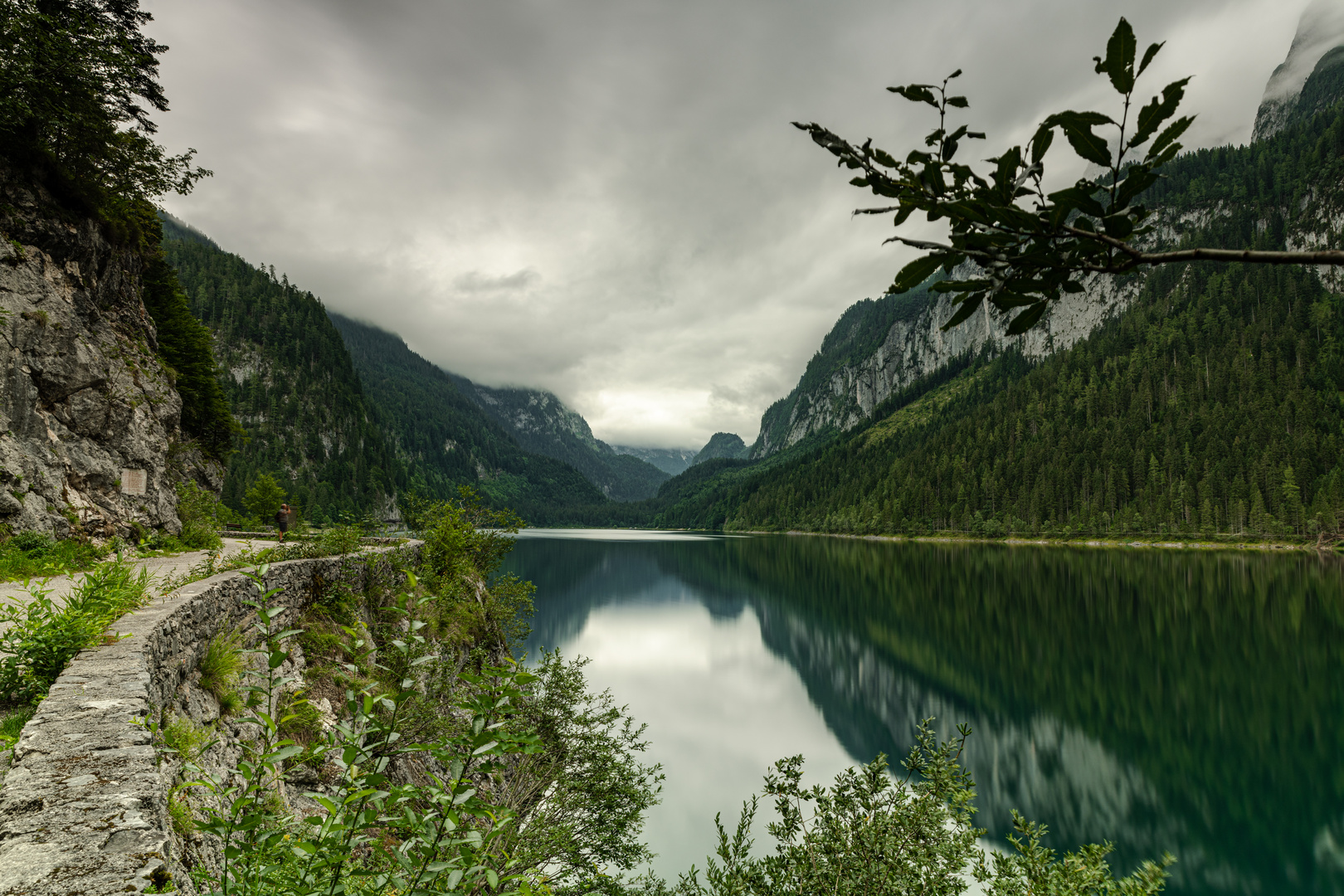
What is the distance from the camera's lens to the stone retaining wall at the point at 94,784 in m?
3.31

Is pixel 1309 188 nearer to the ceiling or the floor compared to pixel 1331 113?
nearer to the floor

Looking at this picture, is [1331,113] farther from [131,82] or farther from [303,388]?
[303,388]

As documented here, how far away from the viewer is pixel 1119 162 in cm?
242

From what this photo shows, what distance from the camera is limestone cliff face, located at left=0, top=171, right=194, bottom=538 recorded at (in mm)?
15750

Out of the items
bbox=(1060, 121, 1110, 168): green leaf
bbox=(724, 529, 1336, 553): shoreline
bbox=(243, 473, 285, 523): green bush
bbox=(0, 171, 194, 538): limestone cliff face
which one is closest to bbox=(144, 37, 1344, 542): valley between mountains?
bbox=(724, 529, 1336, 553): shoreline

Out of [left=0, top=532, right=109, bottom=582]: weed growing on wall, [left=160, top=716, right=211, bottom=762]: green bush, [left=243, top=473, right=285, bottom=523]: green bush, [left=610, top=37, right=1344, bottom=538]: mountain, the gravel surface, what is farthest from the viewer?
[left=610, top=37, right=1344, bottom=538]: mountain

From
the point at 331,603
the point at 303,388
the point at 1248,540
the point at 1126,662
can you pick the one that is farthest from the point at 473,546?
the point at 303,388

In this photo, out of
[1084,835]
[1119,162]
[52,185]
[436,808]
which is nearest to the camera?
[1119,162]

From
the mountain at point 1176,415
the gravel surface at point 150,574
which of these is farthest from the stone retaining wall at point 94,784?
the mountain at point 1176,415

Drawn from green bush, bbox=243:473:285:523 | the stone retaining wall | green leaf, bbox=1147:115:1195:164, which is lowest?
green bush, bbox=243:473:285:523

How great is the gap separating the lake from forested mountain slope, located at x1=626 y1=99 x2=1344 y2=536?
4669 centimetres

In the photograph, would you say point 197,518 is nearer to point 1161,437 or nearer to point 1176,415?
point 1161,437

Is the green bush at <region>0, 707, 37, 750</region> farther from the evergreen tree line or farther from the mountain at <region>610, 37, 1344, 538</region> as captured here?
the evergreen tree line

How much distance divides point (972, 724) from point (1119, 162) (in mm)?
28134
